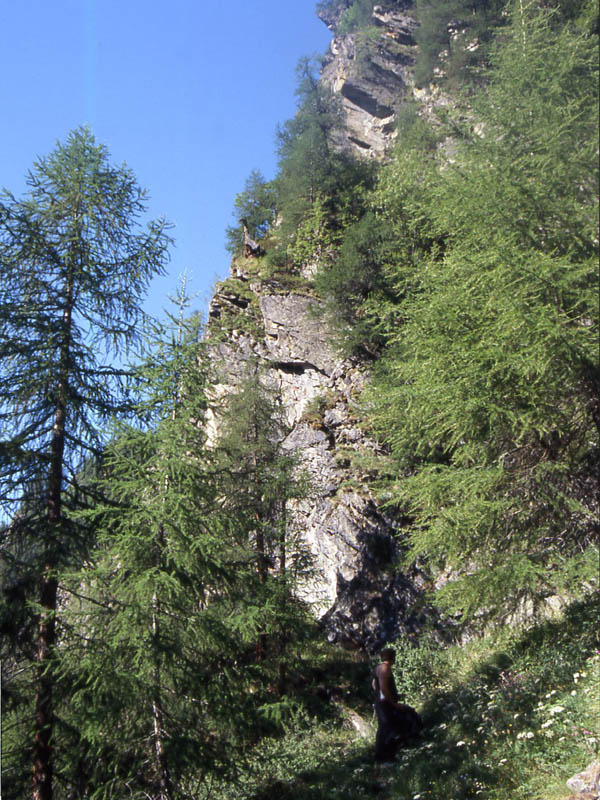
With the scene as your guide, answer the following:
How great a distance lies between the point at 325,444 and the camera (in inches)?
646

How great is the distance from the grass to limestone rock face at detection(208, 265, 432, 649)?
5.11ft

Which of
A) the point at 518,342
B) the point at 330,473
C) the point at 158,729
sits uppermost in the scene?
the point at 330,473

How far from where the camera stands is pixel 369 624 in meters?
13.6

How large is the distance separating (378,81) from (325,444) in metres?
40.2

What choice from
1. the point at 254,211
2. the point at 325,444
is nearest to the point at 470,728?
the point at 325,444

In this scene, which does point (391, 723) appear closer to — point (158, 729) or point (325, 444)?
point (158, 729)

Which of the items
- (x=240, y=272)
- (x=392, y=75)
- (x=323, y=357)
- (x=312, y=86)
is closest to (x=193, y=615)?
(x=323, y=357)

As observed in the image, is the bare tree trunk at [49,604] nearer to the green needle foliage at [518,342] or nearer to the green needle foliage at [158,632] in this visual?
the green needle foliage at [158,632]

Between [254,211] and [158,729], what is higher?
[254,211]

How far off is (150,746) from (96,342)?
19.6 feet

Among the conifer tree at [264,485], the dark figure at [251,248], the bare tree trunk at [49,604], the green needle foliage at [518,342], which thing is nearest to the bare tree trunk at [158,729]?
the bare tree trunk at [49,604]

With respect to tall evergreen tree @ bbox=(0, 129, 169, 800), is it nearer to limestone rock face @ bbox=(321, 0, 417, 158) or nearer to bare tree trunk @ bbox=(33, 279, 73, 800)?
bare tree trunk @ bbox=(33, 279, 73, 800)

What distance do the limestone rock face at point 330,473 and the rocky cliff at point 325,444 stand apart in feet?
0.09

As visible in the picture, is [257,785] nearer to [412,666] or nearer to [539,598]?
[412,666]
